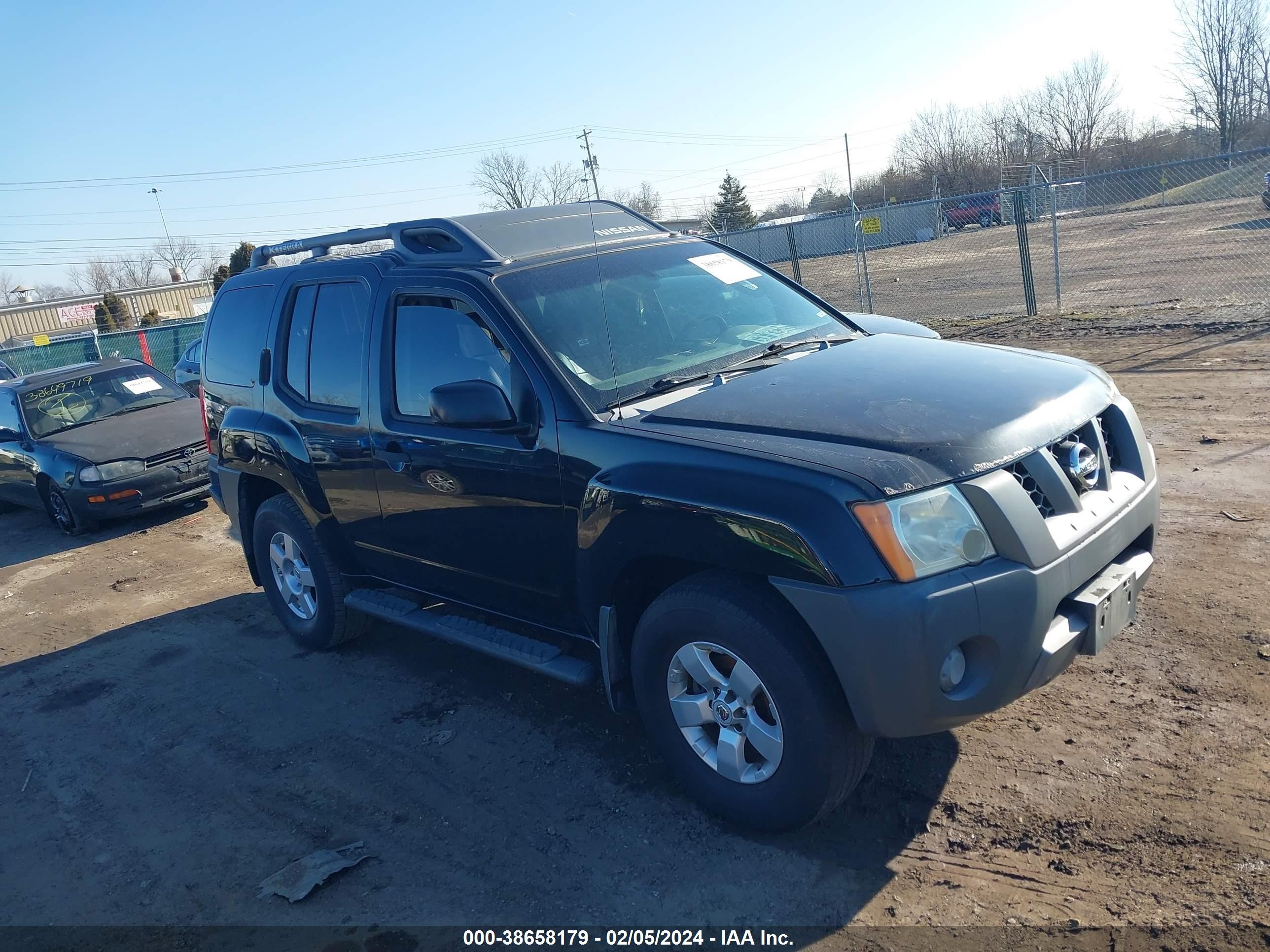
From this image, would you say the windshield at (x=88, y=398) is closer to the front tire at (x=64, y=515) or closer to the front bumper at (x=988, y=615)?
the front tire at (x=64, y=515)

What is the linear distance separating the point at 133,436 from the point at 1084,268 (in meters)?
18.4

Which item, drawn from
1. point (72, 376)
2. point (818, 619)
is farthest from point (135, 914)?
point (72, 376)

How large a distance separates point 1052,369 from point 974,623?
53.9 inches

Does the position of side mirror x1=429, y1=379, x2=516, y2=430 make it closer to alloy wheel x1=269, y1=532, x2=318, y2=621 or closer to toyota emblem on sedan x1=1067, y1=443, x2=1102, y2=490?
toyota emblem on sedan x1=1067, y1=443, x2=1102, y2=490

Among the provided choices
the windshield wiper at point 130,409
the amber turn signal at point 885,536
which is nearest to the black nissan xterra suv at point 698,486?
the amber turn signal at point 885,536

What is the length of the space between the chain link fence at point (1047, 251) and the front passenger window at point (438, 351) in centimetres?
827

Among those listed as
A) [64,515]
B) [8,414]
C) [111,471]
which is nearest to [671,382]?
[111,471]

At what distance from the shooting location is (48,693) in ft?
18.6

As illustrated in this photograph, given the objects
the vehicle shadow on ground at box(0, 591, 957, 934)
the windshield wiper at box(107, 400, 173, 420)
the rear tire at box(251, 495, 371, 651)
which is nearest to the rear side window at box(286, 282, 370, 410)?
the rear tire at box(251, 495, 371, 651)

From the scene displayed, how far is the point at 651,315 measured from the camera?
4.21 metres

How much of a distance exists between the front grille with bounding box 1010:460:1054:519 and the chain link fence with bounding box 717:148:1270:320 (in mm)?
7993

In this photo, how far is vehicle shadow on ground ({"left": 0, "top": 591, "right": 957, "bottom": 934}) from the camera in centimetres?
318

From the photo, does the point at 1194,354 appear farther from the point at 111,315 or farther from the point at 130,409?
the point at 111,315

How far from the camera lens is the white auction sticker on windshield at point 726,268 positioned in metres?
4.63
